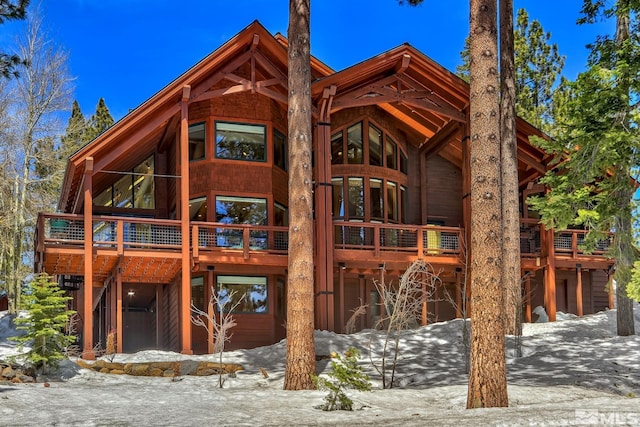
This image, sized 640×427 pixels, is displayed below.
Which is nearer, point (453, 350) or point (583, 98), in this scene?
point (583, 98)

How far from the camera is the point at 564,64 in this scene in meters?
38.1

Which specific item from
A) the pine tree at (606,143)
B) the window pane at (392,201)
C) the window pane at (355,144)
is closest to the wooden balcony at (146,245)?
the window pane at (355,144)

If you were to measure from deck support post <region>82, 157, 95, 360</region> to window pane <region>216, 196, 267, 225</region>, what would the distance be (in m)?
4.09

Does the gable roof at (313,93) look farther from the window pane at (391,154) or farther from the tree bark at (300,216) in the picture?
the tree bark at (300,216)

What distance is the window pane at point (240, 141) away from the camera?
2478 centimetres

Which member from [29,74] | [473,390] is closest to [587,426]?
[473,390]

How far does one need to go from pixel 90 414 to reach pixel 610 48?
14.9 m

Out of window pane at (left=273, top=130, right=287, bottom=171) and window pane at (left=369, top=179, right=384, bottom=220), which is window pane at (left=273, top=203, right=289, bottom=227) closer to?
window pane at (left=273, top=130, right=287, bottom=171)

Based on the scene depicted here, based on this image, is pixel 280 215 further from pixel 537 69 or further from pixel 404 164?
pixel 537 69

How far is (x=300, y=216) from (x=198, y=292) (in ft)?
28.0

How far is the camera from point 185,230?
22344 mm

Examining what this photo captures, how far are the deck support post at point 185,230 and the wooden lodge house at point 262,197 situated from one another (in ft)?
0.10

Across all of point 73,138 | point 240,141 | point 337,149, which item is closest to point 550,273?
point 337,149

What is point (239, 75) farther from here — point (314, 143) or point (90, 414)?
point (90, 414)
